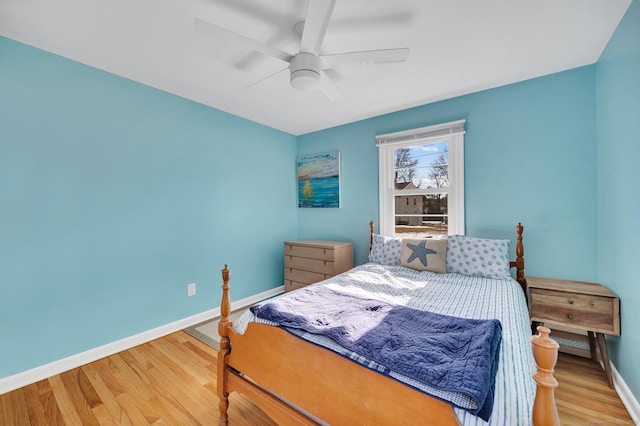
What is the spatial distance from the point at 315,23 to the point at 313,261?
99.8 inches

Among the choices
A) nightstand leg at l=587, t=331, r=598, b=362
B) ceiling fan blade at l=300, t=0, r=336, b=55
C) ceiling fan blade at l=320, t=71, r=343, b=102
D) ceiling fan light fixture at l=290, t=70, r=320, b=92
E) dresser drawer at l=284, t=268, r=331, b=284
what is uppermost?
ceiling fan blade at l=300, t=0, r=336, b=55

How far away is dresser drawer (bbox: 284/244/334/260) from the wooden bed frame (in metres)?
1.76

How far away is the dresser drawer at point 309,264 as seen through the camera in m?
3.20

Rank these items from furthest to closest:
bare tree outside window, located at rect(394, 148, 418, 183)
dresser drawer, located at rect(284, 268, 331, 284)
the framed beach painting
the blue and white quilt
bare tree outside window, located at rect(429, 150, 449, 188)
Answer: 1. the framed beach painting
2. dresser drawer, located at rect(284, 268, 331, 284)
3. bare tree outside window, located at rect(394, 148, 418, 183)
4. bare tree outside window, located at rect(429, 150, 449, 188)
5. the blue and white quilt

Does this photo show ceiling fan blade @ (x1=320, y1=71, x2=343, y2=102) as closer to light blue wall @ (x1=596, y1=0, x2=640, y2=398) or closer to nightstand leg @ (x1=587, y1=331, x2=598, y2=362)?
light blue wall @ (x1=596, y1=0, x2=640, y2=398)

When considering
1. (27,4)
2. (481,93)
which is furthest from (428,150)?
(27,4)

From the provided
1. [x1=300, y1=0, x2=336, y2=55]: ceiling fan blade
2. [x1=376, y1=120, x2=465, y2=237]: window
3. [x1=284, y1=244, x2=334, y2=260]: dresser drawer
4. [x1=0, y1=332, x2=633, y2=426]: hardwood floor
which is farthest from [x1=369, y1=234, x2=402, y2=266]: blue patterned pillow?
[x1=300, y1=0, x2=336, y2=55]: ceiling fan blade

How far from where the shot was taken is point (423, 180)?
3.05 meters

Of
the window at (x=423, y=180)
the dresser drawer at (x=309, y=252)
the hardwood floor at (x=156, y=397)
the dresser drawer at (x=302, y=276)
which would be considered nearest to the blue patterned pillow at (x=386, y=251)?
the window at (x=423, y=180)

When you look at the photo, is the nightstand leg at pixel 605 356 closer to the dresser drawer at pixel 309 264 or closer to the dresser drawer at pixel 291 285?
the dresser drawer at pixel 309 264

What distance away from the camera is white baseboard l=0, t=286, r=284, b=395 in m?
1.82

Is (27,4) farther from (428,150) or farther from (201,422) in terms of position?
(428,150)

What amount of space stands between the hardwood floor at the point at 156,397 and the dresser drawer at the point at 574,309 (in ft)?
1.23

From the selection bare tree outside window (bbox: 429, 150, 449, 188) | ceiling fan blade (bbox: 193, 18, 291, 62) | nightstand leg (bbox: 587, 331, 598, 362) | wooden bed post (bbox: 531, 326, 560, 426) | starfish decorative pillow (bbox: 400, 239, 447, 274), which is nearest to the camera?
wooden bed post (bbox: 531, 326, 560, 426)
